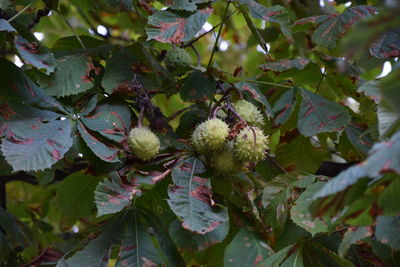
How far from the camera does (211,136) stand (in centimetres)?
153

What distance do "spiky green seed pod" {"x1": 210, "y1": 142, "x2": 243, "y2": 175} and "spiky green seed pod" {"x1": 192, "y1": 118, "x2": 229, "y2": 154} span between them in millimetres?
21

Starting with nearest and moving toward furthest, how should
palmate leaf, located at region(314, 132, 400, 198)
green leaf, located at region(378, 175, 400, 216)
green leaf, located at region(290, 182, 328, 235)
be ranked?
palmate leaf, located at region(314, 132, 400, 198), green leaf, located at region(378, 175, 400, 216), green leaf, located at region(290, 182, 328, 235)

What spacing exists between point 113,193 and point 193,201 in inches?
8.2

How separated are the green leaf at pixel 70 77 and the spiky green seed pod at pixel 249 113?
17.9 inches

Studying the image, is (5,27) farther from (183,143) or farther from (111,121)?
(183,143)

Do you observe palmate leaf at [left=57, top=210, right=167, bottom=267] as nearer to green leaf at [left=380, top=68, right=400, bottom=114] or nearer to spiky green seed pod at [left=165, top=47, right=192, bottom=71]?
spiky green seed pod at [left=165, top=47, right=192, bottom=71]

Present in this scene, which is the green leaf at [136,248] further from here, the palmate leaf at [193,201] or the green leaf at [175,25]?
the green leaf at [175,25]

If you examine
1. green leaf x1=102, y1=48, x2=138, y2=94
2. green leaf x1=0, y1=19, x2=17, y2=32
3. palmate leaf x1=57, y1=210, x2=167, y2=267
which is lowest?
palmate leaf x1=57, y1=210, x2=167, y2=267

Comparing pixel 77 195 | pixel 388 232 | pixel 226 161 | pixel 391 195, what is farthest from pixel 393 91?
pixel 77 195

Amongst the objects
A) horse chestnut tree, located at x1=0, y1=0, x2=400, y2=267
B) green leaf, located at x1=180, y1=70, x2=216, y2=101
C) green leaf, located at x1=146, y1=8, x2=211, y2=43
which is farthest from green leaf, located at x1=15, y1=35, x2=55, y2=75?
green leaf, located at x1=180, y1=70, x2=216, y2=101

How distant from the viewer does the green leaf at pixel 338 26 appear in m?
1.71

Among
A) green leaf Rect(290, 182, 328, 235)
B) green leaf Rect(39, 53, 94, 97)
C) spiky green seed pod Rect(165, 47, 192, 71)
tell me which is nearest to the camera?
green leaf Rect(290, 182, 328, 235)

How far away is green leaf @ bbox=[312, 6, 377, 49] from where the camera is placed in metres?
1.71

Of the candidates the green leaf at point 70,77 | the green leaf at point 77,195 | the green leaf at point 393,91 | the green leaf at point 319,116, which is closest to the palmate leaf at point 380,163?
the green leaf at point 393,91
